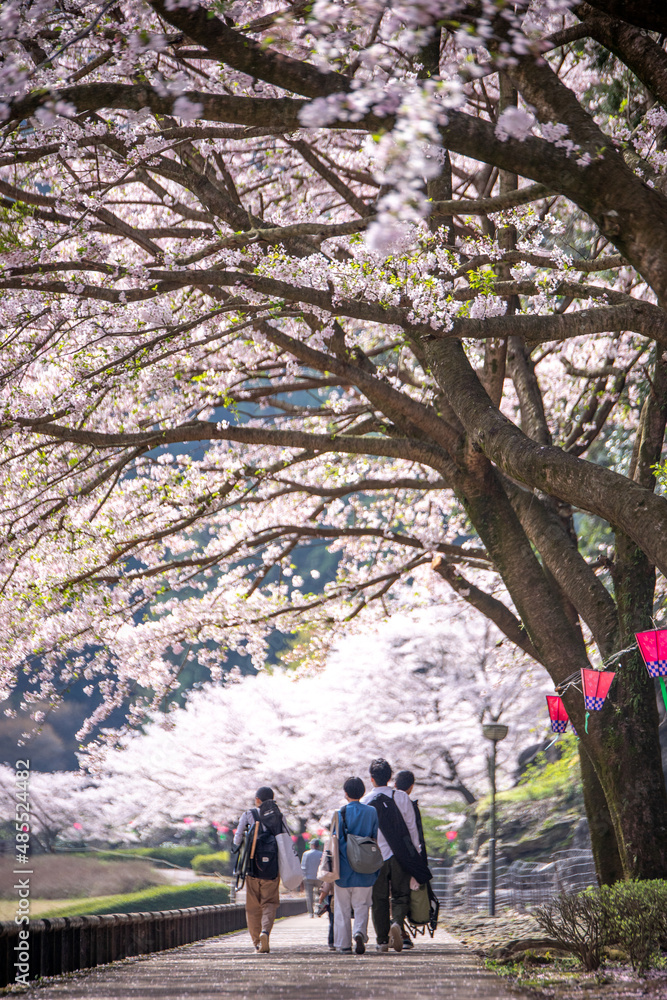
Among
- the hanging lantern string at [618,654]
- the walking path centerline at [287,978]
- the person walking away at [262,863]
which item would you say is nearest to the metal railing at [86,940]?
the walking path centerline at [287,978]

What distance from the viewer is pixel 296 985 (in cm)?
476

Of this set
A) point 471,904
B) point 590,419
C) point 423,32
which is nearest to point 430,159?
point 423,32

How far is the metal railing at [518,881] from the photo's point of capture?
12891 mm

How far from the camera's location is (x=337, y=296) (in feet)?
18.8

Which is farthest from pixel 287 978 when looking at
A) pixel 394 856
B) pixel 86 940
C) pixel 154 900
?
pixel 154 900

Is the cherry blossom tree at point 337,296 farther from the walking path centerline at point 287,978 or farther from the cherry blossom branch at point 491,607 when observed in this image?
A: the walking path centerline at point 287,978

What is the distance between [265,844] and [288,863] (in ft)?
0.83

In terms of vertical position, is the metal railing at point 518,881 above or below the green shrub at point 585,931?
below

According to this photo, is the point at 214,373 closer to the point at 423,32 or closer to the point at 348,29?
the point at 348,29

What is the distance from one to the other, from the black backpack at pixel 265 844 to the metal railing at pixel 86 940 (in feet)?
3.30

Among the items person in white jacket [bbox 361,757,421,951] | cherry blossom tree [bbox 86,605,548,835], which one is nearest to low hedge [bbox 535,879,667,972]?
person in white jacket [bbox 361,757,421,951]

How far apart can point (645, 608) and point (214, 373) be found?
476 cm

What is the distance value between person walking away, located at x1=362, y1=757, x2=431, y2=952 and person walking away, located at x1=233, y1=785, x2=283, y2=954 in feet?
2.82

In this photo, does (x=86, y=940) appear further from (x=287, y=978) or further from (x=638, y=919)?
(x=638, y=919)
